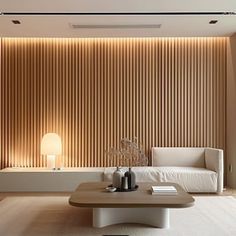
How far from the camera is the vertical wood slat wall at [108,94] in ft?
25.9

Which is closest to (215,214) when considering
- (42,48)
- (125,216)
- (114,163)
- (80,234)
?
(125,216)

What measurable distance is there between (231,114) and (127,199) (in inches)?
Result: 151

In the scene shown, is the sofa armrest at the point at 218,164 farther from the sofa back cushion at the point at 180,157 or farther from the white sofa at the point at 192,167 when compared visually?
the sofa back cushion at the point at 180,157

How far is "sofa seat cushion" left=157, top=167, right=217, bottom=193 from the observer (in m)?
6.96

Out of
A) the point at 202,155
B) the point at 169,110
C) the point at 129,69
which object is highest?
the point at 129,69

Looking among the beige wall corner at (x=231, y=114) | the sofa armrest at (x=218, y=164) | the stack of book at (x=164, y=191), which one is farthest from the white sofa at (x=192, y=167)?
the stack of book at (x=164, y=191)

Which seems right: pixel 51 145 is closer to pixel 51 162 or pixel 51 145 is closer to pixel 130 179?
pixel 51 162

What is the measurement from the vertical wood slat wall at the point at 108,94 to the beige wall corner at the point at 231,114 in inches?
5.7

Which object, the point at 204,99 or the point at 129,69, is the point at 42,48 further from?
the point at 204,99
